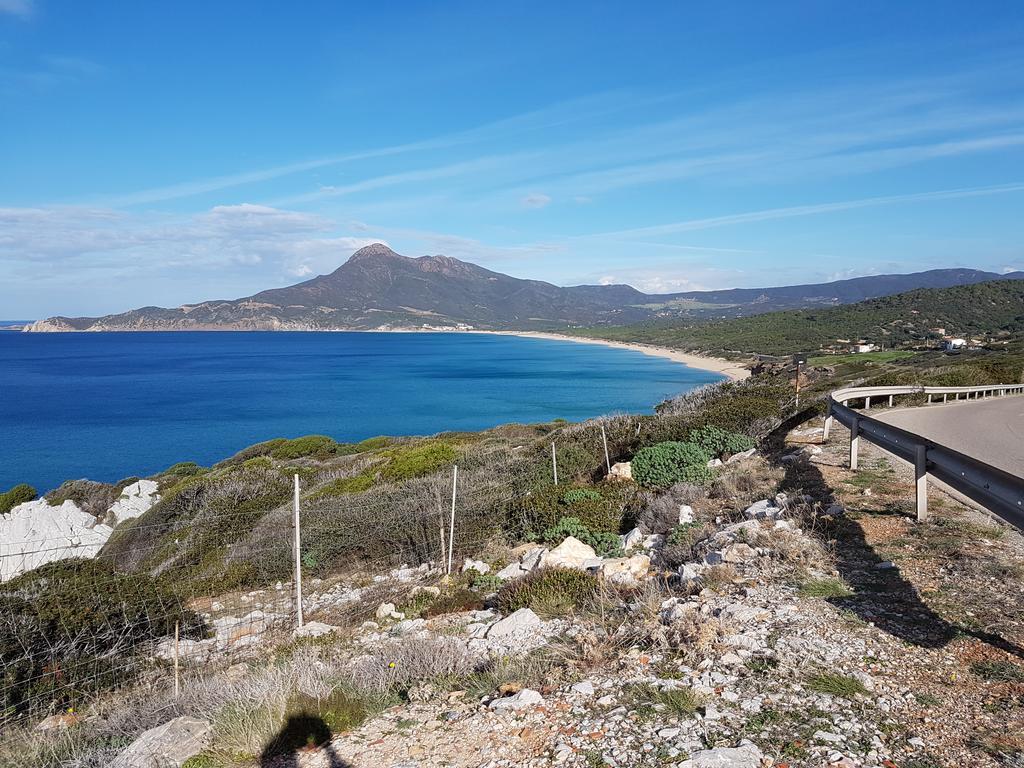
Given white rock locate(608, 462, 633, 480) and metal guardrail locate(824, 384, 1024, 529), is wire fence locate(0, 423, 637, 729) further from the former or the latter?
metal guardrail locate(824, 384, 1024, 529)

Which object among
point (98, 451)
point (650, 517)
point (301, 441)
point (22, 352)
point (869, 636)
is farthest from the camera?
point (22, 352)

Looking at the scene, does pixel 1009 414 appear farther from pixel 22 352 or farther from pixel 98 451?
pixel 22 352

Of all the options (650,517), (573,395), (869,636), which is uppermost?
(869,636)

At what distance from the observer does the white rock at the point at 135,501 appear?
21453mm

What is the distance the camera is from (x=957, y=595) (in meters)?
5.25

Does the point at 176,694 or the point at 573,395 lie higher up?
the point at 176,694

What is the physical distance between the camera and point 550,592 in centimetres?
687

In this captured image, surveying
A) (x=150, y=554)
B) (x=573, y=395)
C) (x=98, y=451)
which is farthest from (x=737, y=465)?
(x=573, y=395)

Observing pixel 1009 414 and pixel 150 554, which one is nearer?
pixel 150 554

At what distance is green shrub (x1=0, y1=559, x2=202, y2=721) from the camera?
6348 millimetres

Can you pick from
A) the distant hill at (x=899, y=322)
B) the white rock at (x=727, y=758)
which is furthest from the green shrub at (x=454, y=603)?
the distant hill at (x=899, y=322)

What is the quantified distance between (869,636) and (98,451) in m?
52.0

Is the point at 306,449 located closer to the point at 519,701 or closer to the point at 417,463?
the point at 417,463

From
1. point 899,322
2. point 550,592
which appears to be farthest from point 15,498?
point 899,322
